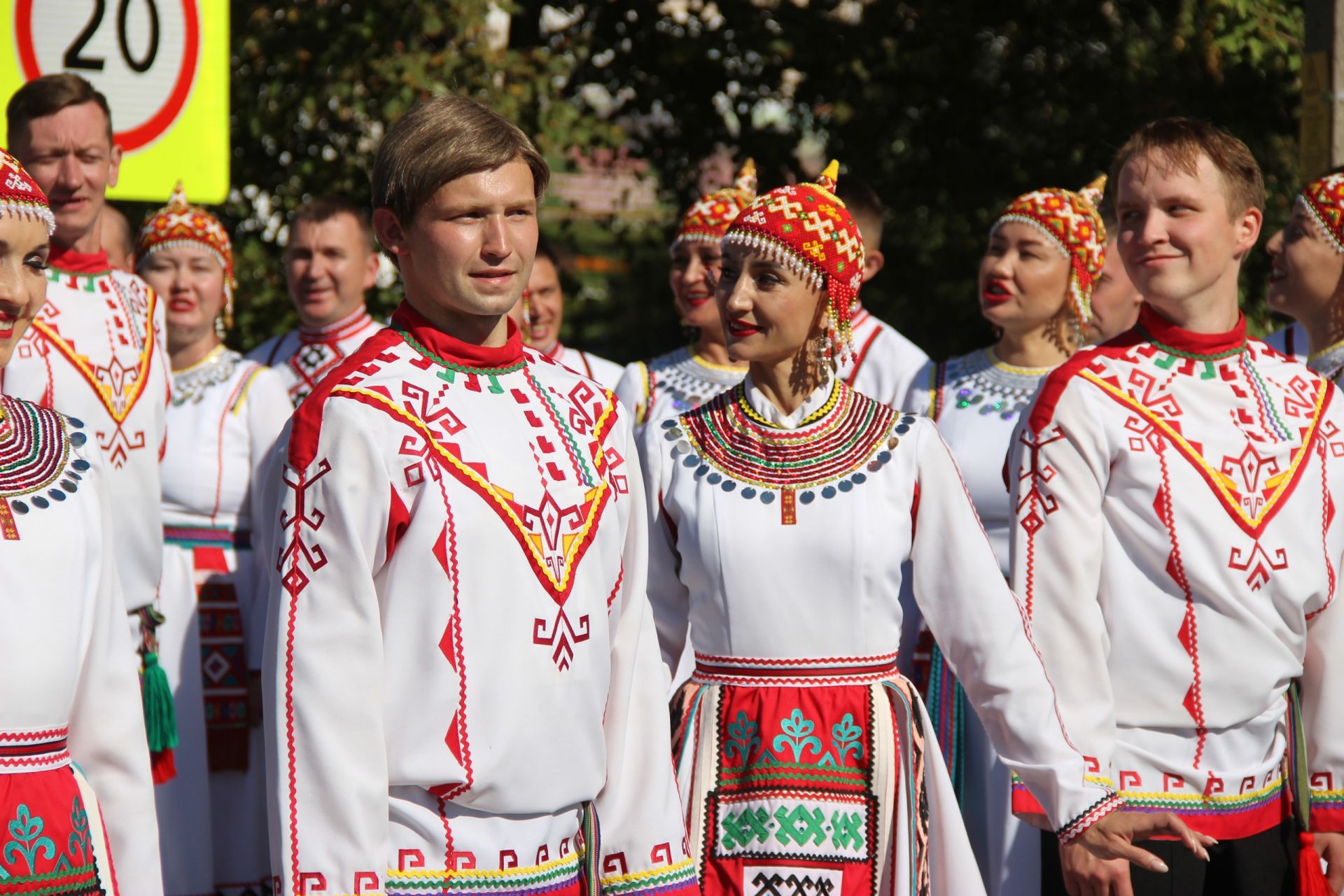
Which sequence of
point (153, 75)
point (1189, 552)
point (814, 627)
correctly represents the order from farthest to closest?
point (153, 75) < point (814, 627) < point (1189, 552)

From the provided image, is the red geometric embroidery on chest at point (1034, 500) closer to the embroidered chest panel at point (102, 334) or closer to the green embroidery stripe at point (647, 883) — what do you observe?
the green embroidery stripe at point (647, 883)

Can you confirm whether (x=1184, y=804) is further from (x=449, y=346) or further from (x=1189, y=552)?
(x=449, y=346)

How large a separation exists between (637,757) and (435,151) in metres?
1.06

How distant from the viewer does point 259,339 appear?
932 centimetres

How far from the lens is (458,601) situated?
8.94 feet

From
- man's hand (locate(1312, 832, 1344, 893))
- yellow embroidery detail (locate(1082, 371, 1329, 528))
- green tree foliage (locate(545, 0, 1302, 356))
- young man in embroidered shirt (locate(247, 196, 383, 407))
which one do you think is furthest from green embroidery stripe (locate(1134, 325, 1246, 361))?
green tree foliage (locate(545, 0, 1302, 356))

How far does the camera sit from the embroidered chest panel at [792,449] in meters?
3.89

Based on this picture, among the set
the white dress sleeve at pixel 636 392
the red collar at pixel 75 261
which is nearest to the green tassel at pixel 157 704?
the red collar at pixel 75 261

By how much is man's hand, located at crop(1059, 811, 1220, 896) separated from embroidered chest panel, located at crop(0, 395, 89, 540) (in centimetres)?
202

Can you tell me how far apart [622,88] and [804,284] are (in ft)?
22.1

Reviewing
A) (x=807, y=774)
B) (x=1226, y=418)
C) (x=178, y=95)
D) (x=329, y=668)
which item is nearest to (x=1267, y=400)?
(x=1226, y=418)

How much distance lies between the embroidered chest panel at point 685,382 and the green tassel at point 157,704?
6.15 feet

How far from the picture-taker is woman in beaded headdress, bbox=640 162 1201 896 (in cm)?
376

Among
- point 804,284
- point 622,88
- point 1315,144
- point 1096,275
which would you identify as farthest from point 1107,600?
point 622,88
